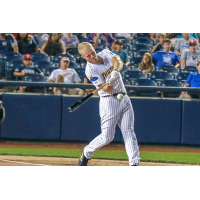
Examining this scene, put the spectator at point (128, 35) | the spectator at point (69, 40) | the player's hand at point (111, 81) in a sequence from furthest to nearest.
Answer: the spectator at point (128, 35) < the spectator at point (69, 40) < the player's hand at point (111, 81)

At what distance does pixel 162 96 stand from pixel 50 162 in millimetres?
3495

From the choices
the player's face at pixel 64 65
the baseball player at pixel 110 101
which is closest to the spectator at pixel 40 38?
the player's face at pixel 64 65

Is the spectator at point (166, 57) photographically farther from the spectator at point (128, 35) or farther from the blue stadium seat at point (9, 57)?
the blue stadium seat at point (9, 57)

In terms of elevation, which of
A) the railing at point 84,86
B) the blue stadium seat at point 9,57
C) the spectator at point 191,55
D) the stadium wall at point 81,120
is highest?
the spectator at point 191,55

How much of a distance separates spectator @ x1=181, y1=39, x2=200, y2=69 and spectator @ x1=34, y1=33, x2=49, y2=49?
3.73 m

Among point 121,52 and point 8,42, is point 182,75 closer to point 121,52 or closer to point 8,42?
point 121,52

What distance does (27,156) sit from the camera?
237 inches

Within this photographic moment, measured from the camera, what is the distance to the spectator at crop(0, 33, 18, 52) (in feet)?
30.6

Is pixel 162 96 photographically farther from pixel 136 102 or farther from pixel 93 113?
pixel 93 113

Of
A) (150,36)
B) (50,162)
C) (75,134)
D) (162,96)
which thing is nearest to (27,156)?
(50,162)

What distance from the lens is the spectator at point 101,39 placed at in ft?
31.8

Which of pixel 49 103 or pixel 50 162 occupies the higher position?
pixel 49 103

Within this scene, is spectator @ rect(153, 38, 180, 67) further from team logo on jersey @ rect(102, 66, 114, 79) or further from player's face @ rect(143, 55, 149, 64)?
team logo on jersey @ rect(102, 66, 114, 79)

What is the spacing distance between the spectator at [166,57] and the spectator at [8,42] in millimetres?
3729
